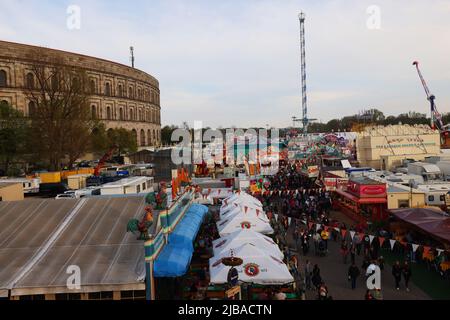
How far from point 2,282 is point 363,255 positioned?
1420 cm

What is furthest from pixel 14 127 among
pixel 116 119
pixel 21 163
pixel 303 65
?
pixel 303 65

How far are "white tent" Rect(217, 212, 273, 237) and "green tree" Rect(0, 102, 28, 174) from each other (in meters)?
35.6

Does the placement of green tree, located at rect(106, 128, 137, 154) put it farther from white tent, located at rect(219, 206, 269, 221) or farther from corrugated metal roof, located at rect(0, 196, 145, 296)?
corrugated metal roof, located at rect(0, 196, 145, 296)

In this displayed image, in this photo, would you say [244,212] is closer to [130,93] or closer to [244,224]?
[244,224]

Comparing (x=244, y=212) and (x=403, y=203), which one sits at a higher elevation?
(x=244, y=212)

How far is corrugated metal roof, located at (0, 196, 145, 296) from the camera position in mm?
10703

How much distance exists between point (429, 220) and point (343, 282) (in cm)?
566

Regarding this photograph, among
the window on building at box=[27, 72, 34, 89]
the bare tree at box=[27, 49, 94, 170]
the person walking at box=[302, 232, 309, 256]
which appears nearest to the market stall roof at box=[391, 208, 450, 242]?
the person walking at box=[302, 232, 309, 256]

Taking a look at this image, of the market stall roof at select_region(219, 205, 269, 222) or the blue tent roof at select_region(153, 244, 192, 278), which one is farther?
the market stall roof at select_region(219, 205, 269, 222)

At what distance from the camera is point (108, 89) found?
75.2 m

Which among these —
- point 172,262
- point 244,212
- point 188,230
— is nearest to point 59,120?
point 244,212

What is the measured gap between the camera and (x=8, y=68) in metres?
58.2

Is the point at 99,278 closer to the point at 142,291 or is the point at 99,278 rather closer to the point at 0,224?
the point at 142,291

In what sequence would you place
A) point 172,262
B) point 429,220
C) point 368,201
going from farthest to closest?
point 368,201 < point 429,220 < point 172,262
